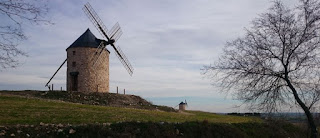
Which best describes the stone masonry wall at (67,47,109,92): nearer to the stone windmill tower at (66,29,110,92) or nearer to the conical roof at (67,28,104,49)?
the stone windmill tower at (66,29,110,92)

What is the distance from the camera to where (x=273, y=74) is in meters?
13.0

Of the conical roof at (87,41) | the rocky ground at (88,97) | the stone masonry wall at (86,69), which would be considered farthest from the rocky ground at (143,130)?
the conical roof at (87,41)

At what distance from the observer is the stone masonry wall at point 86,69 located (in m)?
36.8

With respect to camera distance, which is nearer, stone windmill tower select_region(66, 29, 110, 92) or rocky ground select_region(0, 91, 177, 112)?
rocky ground select_region(0, 91, 177, 112)

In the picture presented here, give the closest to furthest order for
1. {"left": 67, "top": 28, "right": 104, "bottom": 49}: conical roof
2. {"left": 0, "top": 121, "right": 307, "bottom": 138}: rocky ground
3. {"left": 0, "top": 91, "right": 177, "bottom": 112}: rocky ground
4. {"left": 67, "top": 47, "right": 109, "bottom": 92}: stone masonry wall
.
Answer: {"left": 0, "top": 121, "right": 307, "bottom": 138}: rocky ground → {"left": 0, "top": 91, "right": 177, "bottom": 112}: rocky ground → {"left": 67, "top": 47, "right": 109, "bottom": 92}: stone masonry wall → {"left": 67, "top": 28, "right": 104, "bottom": 49}: conical roof

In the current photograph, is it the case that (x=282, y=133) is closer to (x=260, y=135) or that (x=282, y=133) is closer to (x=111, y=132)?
(x=260, y=135)

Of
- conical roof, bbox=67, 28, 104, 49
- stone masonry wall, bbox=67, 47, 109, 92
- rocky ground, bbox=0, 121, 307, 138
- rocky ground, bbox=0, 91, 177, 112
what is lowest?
rocky ground, bbox=0, 121, 307, 138

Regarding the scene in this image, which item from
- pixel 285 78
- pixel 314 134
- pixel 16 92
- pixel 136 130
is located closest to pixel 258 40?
pixel 285 78

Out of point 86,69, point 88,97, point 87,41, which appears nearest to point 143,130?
point 88,97

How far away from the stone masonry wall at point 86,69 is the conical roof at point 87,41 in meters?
0.51

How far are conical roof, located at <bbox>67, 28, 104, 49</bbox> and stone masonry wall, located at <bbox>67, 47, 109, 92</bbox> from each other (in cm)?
51

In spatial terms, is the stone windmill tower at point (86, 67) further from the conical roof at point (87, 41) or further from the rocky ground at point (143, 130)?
the rocky ground at point (143, 130)

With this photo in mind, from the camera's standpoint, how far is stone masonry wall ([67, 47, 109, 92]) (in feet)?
121

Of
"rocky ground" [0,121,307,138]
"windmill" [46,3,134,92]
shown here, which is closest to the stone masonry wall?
"windmill" [46,3,134,92]
